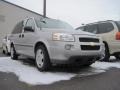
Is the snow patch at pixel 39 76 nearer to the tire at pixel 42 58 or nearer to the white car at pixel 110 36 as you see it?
the tire at pixel 42 58

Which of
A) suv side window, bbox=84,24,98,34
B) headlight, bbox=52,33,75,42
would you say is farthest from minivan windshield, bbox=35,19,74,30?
suv side window, bbox=84,24,98,34

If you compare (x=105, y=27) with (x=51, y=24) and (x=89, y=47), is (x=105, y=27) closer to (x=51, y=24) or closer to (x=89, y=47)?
(x=51, y=24)

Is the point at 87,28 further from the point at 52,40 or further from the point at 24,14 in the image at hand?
the point at 24,14

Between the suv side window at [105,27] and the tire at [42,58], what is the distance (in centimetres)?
326

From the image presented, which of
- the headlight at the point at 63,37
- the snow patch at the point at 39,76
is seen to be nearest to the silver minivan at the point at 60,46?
the headlight at the point at 63,37

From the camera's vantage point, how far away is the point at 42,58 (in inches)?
266

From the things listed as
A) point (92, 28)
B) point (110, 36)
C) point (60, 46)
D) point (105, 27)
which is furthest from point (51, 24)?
point (92, 28)

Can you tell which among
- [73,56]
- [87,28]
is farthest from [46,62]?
[87,28]

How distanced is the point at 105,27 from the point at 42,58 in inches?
143

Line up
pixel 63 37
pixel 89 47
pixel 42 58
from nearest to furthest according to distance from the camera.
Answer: pixel 63 37 < pixel 89 47 < pixel 42 58

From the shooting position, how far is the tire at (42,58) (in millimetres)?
6555

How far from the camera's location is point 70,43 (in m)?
6.22

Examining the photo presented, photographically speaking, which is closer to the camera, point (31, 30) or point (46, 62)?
point (46, 62)

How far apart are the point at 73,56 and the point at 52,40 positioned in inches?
28.6
